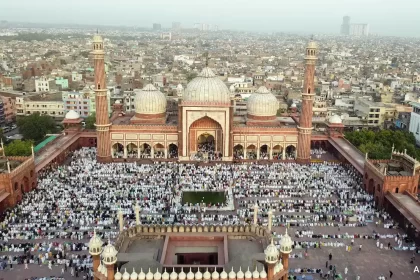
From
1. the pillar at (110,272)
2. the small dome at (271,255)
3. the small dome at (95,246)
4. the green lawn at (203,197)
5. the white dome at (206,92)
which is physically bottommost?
the green lawn at (203,197)

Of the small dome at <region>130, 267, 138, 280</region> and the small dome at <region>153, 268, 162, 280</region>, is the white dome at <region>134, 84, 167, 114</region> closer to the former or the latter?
the small dome at <region>130, 267, 138, 280</region>

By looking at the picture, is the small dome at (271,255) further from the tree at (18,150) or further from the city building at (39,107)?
the city building at (39,107)

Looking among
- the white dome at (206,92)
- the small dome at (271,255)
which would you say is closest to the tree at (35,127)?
the white dome at (206,92)

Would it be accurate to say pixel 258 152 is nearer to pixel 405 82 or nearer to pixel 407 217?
pixel 407 217

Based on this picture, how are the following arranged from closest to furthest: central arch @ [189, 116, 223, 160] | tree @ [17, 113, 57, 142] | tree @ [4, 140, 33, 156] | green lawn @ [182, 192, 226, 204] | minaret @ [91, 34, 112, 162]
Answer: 1. green lawn @ [182, 192, 226, 204]
2. tree @ [4, 140, 33, 156]
3. minaret @ [91, 34, 112, 162]
4. central arch @ [189, 116, 223, 160]
5. tree @ [17, 113, 57, 142]

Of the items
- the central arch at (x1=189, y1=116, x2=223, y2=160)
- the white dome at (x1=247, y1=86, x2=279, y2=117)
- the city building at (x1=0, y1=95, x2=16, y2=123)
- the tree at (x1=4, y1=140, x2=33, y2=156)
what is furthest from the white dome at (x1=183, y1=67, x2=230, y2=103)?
the city building at (x1=0, y1=95, x2=16, y2=123)
